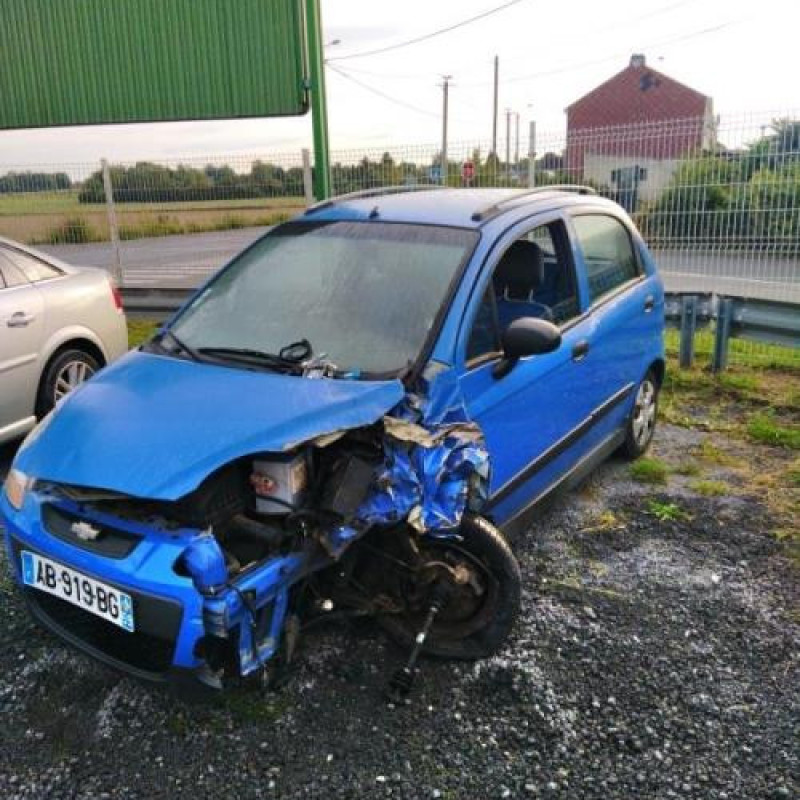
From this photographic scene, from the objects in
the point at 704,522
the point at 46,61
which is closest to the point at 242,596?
the point at 704,522

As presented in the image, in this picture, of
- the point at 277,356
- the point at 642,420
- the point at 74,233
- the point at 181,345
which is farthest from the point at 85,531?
the point at 74,233

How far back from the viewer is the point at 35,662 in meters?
3.08

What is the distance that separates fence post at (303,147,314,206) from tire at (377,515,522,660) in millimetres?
7191

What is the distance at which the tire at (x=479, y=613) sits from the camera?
2.96m

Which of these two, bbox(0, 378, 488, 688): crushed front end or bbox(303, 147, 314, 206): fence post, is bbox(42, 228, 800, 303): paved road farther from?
bbox(0, 378, 488, 688): crushed front end

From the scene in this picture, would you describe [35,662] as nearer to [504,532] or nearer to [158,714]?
[158,714]

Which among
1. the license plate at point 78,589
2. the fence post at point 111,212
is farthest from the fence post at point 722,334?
the fence post at point 111,212

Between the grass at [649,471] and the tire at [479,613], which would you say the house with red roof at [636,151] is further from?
the tire at [479,613]

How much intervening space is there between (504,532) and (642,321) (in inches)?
76.8

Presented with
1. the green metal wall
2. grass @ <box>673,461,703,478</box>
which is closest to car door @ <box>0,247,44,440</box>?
grass @ <box>673,461,703,478</box>

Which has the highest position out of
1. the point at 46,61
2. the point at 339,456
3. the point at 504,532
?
the point at 46,61

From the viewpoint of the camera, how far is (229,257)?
28.3 feet

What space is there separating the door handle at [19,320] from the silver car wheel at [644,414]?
396cm

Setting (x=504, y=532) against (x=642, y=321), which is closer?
(x=504, y=532)
